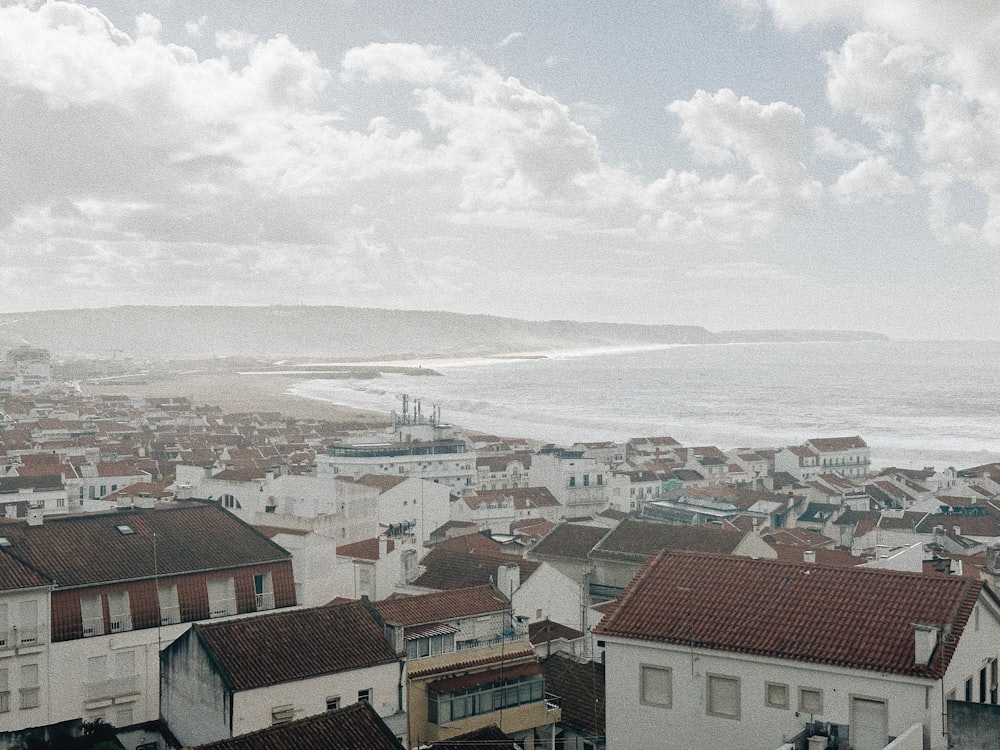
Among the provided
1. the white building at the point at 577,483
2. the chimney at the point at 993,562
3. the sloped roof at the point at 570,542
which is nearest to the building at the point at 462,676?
the sloped roof at the point at 570,542

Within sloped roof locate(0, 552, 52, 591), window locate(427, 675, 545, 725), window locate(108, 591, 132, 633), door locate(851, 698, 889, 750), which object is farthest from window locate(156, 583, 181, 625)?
door locate(851, 698, 889, 750)

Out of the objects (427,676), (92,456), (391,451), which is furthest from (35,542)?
(92,456)

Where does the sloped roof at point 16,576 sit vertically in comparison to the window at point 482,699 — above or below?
above

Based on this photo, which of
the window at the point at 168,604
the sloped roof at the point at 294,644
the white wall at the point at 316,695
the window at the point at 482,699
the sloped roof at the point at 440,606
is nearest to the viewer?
the white wall at the point at 316,695

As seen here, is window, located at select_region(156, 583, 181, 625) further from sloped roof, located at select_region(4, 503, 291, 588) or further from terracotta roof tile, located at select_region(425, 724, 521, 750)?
terracotta roof tile, located at select_region(425, 724, 521, 750)

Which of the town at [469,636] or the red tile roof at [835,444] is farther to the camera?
the red tile roof at [835,444]

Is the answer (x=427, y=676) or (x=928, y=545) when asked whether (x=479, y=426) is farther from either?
(x=427, y=676)

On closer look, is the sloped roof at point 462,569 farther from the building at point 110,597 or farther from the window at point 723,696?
the window at point 723,696
